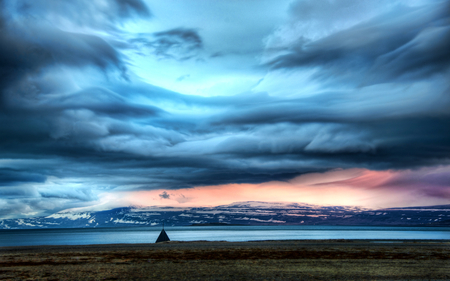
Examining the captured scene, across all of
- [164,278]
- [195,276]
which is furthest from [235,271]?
[164,278]

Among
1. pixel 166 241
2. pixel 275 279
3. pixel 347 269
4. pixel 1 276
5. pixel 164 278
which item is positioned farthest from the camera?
pixel 166 241

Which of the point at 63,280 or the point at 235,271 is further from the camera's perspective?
the point at 235,271

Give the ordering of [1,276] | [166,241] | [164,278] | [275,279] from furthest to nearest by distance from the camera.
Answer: [166,241] < [1,276] < [164,278] < [275,279]

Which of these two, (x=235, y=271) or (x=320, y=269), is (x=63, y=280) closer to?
(x=235, y=271)

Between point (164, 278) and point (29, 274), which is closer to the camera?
point (164, 278)

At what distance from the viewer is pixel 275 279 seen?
82.4ft

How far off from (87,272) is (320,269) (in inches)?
791

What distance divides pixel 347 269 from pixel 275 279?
29.0ft

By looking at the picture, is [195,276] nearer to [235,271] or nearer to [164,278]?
[164,278]

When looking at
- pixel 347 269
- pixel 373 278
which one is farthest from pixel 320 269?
pixel 373 278

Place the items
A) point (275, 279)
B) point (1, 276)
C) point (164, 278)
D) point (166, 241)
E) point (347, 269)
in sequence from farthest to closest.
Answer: point (166, 241) → point (347, 269) → point (1, 276) → point (164, 278) → point (275, 279)

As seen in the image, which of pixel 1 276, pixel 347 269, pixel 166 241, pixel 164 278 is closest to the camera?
pixel 164 278

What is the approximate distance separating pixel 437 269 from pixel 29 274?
1340 inches

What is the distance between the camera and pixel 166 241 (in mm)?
83438
